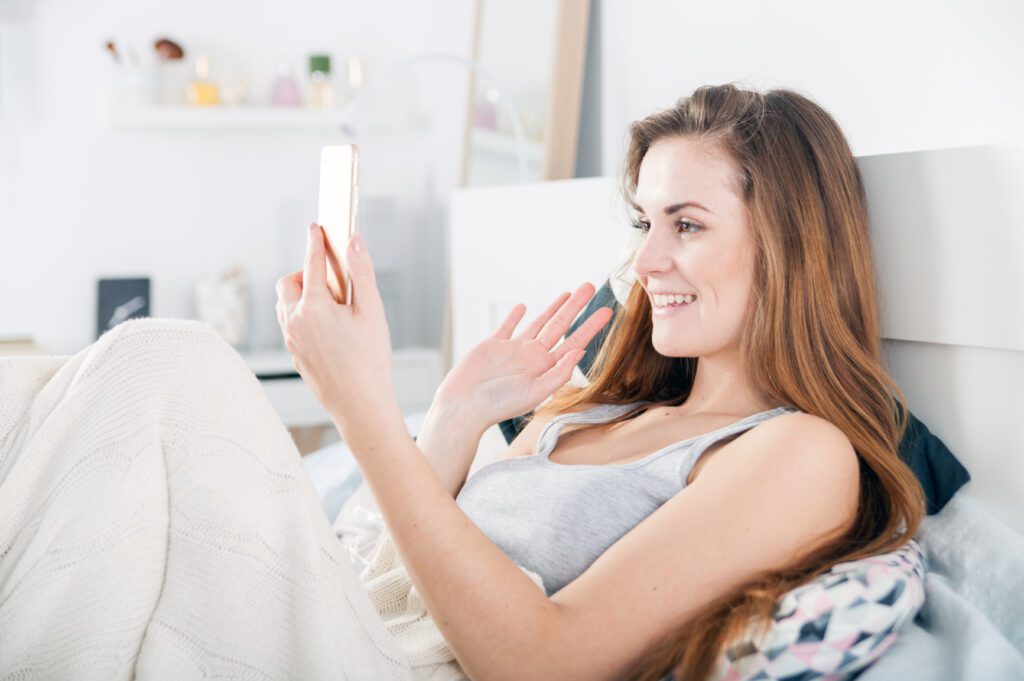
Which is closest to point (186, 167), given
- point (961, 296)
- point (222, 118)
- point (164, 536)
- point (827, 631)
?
point (222, 118)

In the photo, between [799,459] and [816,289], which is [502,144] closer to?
[816,289]

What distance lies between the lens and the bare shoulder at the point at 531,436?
1.44 meters

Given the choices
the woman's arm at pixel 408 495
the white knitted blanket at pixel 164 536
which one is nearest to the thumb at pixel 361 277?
the woman's arm at pixel 408 495

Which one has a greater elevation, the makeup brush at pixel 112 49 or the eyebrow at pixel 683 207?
the makeup brush at pixel 112 49

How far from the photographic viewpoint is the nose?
1.27 metres

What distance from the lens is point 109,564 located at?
97 cm

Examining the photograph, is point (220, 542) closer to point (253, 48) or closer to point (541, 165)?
point (541, 165)

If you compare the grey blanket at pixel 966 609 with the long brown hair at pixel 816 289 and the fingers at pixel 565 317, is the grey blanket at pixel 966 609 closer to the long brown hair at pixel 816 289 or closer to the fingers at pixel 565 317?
the long brown hair at pixel 816 289

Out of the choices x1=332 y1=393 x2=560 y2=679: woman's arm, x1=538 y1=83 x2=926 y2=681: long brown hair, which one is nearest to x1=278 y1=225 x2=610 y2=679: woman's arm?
x1=332 y1=393 x2=560 y2=679: woman's arm

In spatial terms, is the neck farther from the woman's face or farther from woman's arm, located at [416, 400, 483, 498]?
woman's arm, located at [416, 400, 483, 498]

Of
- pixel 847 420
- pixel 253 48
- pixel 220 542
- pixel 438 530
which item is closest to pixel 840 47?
pixel 847 420

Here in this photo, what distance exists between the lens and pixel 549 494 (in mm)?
1243

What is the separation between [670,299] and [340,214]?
42 centimetres

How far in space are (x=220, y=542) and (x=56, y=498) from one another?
152 mm
